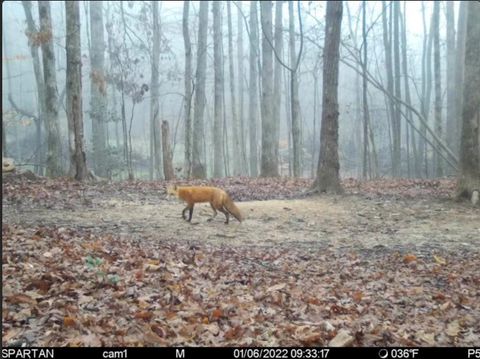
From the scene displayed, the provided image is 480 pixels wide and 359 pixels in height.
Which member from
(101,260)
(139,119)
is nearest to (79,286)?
(101,260)

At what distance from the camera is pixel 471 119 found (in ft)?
41.1

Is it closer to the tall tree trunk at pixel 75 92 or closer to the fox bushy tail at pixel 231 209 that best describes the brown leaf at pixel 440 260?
the fox bushy tail at pixel 231 209

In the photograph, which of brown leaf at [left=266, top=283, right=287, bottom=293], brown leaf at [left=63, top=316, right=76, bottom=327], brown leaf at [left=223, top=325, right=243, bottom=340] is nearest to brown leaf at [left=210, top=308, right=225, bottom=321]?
brown leaf at [left=223, top=325, right=243, bottom=340]

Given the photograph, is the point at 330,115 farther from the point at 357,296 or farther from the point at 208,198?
the point at 357,296

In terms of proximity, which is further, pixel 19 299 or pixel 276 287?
pixel 276 287

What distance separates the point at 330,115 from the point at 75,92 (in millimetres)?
7514

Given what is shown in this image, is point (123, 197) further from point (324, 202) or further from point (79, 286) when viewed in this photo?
point (79, 286)

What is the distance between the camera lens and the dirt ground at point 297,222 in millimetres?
9477

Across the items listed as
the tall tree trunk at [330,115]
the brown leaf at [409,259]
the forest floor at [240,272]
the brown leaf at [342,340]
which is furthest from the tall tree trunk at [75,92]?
the brown leaf at [342,340]

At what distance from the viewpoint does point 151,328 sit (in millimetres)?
4867

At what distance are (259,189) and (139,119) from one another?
44.2 meters

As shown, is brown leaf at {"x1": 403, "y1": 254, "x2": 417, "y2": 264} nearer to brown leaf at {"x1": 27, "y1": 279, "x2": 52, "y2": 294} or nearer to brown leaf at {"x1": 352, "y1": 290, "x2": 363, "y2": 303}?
brown leaf at {"x1": 352, "y1": 290, "x2": 363, "y2": 303}

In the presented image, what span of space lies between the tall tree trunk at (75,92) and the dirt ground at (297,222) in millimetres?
3444

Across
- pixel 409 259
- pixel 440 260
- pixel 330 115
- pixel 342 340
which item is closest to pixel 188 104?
pixel 330 115
